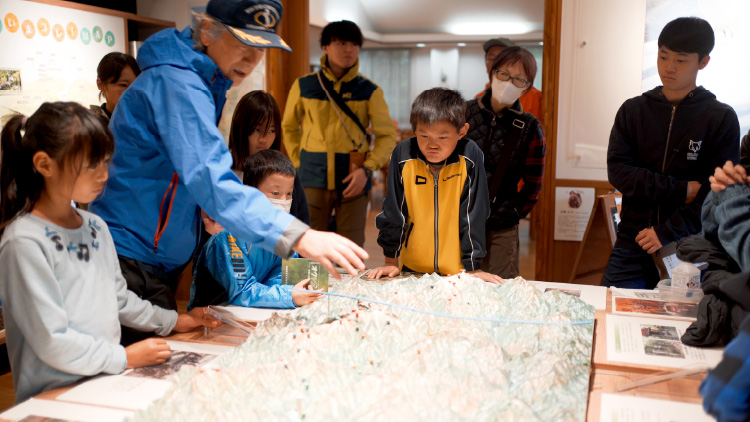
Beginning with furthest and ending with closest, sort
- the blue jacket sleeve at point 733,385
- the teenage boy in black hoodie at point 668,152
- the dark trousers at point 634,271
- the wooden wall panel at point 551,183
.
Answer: the wooden wall panel at point 551,183
the dark trousers at point 634,271
the teenage boy in black hoodie at point 668,152
the blue jacket sleeve at point 733,385

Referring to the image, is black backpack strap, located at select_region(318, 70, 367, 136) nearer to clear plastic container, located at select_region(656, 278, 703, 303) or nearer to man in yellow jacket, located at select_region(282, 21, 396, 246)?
man in yellow jacket, located at select_region(282, 21, 396, 246)

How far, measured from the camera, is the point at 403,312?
1724mm

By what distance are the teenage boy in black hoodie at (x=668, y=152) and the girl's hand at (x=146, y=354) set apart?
1.92m

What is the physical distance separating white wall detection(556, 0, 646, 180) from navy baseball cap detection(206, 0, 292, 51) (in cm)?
254

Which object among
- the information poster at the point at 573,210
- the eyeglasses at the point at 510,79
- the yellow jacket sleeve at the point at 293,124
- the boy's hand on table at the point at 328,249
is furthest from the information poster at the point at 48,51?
the information poster at the point at 573,210

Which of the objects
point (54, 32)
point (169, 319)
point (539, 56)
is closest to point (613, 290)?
point (169, 319)

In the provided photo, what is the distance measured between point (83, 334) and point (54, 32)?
9.36 ft

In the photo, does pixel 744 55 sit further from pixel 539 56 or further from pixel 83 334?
pixel 539 56

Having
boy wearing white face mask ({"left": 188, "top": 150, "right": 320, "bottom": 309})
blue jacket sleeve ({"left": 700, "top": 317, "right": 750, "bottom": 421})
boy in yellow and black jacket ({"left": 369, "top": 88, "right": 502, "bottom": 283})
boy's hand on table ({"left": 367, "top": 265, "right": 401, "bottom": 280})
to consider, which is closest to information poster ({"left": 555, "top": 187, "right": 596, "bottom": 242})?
boy in yellow and black jacket ({"left": 369, "top": 88, "right": 502, "bottom": 283})

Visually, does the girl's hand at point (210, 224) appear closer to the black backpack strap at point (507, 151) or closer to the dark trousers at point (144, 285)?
the dark trousers at point (144, 285)

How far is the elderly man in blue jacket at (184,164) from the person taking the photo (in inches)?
57.0

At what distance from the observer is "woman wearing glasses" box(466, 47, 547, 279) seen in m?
2.85

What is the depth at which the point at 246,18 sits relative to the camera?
1611 mm

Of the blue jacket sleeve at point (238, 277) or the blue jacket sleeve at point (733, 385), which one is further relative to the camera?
the blue jacket sleeve at point (238, 277)
